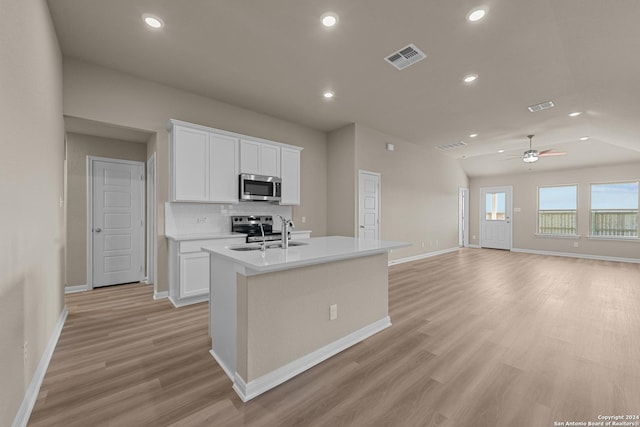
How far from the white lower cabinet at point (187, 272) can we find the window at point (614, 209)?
969 centimetres

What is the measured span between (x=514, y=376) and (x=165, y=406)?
8.12 feet

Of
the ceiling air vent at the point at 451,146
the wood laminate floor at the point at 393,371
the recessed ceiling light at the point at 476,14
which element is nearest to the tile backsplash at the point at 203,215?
the wood laminate floor at the point at 393,371

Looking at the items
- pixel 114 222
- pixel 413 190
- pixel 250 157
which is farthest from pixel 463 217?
pixel 114 222

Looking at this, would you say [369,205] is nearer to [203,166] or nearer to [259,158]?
[259,158]

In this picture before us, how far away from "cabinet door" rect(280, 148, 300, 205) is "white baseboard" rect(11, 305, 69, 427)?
3.18 meters

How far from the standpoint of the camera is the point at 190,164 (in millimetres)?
3645

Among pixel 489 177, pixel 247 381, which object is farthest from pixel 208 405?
pixel 489 177

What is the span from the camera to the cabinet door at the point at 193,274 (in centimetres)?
338

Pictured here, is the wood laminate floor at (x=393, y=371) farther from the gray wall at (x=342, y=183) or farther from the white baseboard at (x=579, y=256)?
the white baseboard at (x=579, y=256)

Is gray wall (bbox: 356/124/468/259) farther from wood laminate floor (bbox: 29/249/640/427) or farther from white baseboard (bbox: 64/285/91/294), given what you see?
white baseboard (bbox: 64/285/91/294)

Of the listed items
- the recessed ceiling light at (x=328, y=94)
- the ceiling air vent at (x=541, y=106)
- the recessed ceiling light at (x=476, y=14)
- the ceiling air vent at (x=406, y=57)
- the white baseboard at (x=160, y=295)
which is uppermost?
the recessed ceiling light at (x=328, y=94)

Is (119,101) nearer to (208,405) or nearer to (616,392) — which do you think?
(208,405)

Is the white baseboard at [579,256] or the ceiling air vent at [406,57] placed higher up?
the ceiling air vent at [406,57]

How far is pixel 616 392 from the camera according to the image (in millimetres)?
1793
